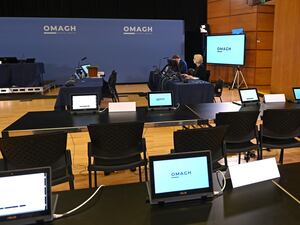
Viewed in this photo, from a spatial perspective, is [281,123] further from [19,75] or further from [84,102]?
[19,75]

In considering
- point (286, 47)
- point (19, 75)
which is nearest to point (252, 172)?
point (286, 47)

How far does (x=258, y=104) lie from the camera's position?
12.0 ft

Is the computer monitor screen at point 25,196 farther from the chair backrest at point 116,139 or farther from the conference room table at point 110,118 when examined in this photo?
the conference room table at point 110,118

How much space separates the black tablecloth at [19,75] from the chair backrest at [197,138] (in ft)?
24.7

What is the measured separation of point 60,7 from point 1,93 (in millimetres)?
3668

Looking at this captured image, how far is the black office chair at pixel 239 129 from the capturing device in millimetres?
2791

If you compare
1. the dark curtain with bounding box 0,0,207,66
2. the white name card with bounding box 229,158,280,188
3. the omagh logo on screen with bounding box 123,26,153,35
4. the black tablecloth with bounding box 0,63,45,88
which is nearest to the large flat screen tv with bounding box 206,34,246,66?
the dark curtain with bounding box 0,0,207,66

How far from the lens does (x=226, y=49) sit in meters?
9.94

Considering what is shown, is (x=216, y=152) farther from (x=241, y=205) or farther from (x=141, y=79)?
(x=141, y=79)

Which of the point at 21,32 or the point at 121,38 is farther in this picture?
the point at 121,38

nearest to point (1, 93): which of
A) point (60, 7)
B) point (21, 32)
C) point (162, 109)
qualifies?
point (21, 32)

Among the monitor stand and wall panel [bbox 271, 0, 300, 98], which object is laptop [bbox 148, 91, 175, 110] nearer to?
wall panel [bbox 271, 0, 300, 98]

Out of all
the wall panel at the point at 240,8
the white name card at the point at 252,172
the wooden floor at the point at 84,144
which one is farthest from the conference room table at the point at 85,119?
the wall panel at the point at 240,8

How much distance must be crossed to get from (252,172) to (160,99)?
196cm
